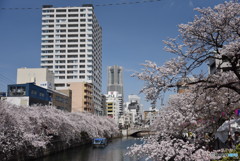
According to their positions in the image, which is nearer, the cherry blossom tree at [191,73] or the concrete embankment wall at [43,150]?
the cherry blossom tree at [191,73]

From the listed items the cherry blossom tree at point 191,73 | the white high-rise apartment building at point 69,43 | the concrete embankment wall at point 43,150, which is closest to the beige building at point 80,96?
the white high-rise apartment building at point 69,43

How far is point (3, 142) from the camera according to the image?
66.2 ft

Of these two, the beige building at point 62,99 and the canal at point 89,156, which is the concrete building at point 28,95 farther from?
the canal at point 89,156

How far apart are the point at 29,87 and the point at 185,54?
42.2 metres

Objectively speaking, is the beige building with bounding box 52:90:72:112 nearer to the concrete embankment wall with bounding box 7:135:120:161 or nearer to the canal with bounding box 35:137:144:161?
the concrete embankment wall with bounding box 7:135:120:161

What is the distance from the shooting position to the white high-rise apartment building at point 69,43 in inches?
3585

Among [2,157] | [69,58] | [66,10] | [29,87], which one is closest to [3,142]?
[2,157]

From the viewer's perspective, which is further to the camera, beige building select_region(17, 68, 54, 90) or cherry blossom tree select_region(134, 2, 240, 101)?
beige building select_region(17, 68, 54, 90)

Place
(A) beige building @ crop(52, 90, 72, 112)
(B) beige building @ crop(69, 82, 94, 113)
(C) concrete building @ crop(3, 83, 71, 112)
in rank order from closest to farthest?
(C) concrete building @ crop(3, 83, 71, 112), (A) beige building @ crop(52, 90, 72, 112), (B) beige building @ crop(69, 82, 94, 113)

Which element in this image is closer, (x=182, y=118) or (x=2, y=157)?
(x=182, y=118)

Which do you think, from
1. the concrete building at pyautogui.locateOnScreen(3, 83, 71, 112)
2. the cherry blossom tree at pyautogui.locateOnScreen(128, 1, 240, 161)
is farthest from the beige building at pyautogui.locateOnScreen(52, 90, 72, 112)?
the cherry blossom tree at pyautogui.locateOnScreen(128, 1, 240, 161)

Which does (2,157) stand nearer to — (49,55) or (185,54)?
(185,54)

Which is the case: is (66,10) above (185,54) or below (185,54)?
above

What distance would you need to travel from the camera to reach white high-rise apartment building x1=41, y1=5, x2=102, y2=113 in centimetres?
9106
